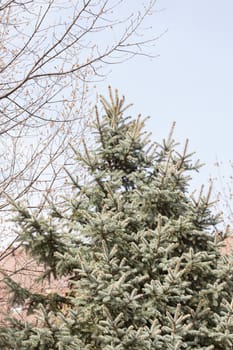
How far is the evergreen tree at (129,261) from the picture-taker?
14.3 ft

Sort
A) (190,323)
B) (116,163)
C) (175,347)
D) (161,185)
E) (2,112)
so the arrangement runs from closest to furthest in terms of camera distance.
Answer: (175,347) → (190,323) → (161,185) → (116,163) → (2,112)

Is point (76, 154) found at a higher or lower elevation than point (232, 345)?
higher

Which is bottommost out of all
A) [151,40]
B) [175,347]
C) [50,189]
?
[175,347]

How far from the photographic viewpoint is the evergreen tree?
4.37 metres

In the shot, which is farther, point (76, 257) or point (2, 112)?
point (2, 112)

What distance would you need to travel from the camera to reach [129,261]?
4.74 m

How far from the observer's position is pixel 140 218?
4.95 meters

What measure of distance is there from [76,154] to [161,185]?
0.90 metres

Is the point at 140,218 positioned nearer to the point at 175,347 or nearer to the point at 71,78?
the point at 175,347

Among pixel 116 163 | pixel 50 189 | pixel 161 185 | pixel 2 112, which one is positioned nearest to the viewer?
pixel 161 185

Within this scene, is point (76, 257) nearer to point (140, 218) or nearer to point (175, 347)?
Answer: point (140, 218)

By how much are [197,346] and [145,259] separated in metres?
0.87

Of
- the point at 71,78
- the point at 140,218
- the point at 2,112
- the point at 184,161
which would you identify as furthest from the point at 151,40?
the point at 140,218

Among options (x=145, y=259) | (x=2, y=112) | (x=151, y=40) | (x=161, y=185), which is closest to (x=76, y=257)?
(x=145, y=259)
